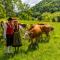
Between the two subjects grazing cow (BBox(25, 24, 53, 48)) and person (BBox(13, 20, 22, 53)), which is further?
grazing cow (BBox(25, 24, 53, 48))

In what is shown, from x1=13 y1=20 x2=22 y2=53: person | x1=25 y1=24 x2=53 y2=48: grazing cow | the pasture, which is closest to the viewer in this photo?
the pasture

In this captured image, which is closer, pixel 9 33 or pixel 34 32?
pixel 9 33

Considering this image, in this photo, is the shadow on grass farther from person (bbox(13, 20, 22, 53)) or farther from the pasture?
person (bbox(13, 20, 22, 53))

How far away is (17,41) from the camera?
12.3 metres

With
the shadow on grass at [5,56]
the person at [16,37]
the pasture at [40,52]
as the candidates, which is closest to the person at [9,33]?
the person at [16,37]

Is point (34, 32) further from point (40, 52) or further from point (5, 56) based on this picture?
point (5, 56)

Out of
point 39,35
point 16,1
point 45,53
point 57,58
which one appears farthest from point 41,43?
point 16,1

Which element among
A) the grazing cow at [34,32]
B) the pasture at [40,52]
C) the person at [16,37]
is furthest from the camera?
the grazing cow at [34,32]

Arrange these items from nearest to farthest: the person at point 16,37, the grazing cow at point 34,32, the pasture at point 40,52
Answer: the pasture at point 40,52 < the person at point 16,37 < the grazing cow at point 34,32

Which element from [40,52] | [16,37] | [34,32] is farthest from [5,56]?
[34,32]

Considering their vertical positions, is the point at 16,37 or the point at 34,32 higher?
the point at 34,32

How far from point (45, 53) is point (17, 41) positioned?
154 cm

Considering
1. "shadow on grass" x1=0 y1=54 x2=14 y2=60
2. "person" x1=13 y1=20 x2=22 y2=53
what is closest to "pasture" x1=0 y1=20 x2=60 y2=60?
"shadow on grass" x1=0 y1=54 x2=14 y2=60

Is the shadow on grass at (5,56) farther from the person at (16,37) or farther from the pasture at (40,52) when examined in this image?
the person at (16,37)
